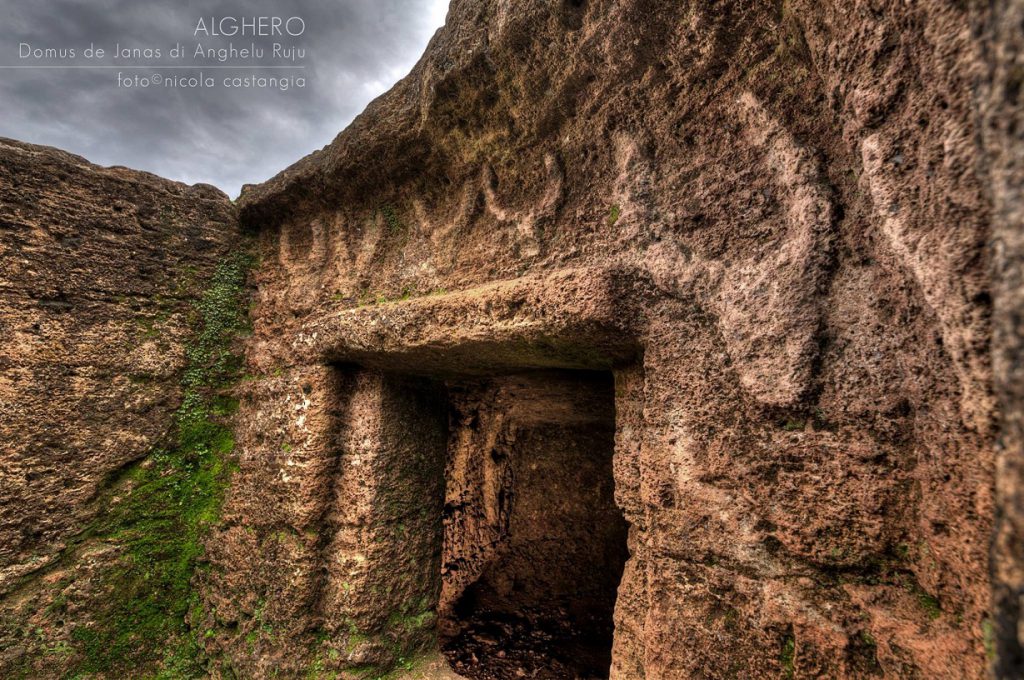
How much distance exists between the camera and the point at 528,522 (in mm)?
2727

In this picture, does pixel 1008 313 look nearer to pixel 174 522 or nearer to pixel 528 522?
pixel 528 522

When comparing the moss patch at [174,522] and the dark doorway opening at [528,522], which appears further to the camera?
the dark doorway opening at [528,522]

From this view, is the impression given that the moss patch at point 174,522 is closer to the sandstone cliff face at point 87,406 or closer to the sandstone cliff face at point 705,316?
the sandstone cliff face at point 87,406

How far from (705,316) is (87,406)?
264cm

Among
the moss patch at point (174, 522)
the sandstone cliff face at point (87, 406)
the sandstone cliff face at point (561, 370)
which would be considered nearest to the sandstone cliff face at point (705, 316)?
the sandstone cliff face at point (561, 370)

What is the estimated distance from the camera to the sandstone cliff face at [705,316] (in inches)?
34.9

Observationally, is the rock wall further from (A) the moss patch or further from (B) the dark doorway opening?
(A) the moss patch

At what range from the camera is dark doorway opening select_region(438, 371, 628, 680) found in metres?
2.53

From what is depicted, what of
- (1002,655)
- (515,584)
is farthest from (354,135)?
(515,584)

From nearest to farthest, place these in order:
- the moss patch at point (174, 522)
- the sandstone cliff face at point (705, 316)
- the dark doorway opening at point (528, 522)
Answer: the sandstone cliff face at point (705, 316), the moss patch at point (174, 522), the dark doorway opening at point (528, 522)

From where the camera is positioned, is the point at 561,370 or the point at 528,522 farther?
the point at 528,522

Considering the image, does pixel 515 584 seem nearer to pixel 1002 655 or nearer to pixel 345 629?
pixel 345 629

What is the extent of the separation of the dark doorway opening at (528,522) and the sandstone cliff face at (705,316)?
1.82ft

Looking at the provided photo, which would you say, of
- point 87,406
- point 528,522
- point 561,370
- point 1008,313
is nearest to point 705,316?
point 1008,313
